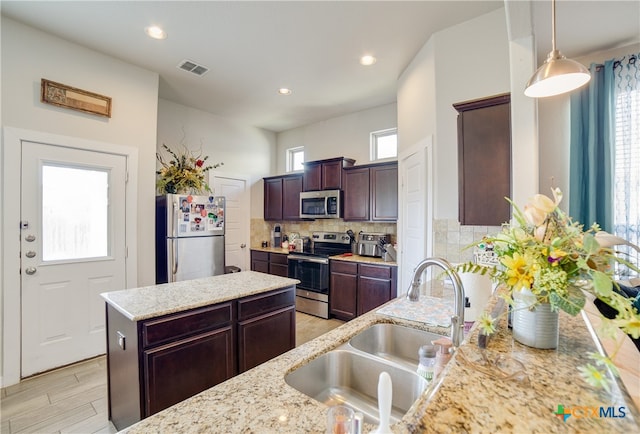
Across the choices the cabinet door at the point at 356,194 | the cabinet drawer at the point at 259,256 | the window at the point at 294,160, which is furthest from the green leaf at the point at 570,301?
the window at the point at 294,160

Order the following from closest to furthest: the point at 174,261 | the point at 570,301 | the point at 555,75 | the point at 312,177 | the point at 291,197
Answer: the point at 570,301 < the point at 555,75 < the point at 174,261 < the point at 312,177 < the point at 291,197

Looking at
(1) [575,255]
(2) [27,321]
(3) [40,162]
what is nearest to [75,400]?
(2) [27,321]

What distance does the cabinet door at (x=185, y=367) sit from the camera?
63.6 inches

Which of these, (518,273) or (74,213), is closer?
(518,273)

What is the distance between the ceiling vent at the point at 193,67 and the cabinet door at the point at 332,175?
2084 millimetres

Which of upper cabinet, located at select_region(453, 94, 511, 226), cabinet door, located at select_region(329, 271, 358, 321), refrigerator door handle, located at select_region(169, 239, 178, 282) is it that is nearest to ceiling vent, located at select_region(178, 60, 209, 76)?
refrigerator door handle, located at select_region(169, 239, 178, 282)

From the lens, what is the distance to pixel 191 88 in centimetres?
385

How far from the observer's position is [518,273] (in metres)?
0.79

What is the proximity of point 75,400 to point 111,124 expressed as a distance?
101 inches

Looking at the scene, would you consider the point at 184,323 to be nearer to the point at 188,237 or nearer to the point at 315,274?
the point at 188,237

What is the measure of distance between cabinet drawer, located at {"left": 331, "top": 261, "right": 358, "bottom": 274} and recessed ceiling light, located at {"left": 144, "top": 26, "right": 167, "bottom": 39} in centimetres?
323

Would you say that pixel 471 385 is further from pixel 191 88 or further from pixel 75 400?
pixel 191 88

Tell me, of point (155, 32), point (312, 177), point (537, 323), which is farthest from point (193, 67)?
point (537, 323)

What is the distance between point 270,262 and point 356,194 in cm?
191
